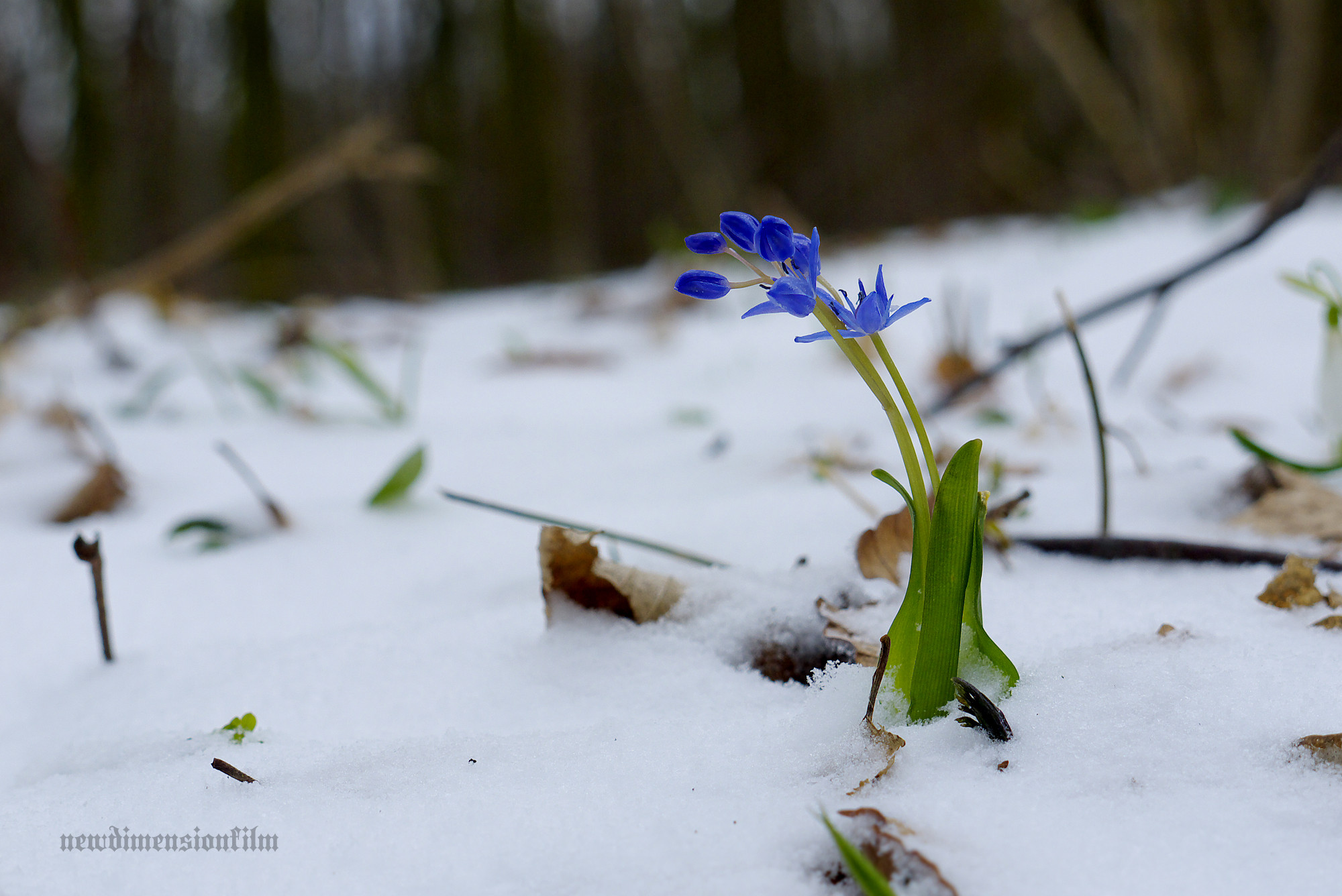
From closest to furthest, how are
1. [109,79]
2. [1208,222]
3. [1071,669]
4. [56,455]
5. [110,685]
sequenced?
[1071,669]
[110,685]
[56,455]
[1208,222]
[109,79]

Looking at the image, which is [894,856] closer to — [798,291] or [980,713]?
[980,713]

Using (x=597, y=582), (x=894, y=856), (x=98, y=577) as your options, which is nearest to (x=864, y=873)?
(x=894, y=856)

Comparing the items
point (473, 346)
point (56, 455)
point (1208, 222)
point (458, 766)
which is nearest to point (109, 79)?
point (473, 346)

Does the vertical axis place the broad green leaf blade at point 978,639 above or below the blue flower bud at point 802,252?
below

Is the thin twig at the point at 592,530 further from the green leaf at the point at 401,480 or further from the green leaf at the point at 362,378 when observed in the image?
the green leaf at the point at 362,378

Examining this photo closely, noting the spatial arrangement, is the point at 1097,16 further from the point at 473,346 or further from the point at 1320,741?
the point at 1320,741

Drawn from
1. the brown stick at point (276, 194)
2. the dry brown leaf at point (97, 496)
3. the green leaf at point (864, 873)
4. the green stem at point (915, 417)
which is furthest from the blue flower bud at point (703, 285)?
the brown stick at point (276, 194)
